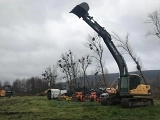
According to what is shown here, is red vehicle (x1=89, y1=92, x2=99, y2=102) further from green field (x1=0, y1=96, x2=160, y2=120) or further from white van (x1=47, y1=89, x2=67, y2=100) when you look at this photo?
green field (x1=0, y1=96, x2=160, y2=120)

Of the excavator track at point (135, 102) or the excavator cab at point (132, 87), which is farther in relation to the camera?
the excavator cab at point (132, 87)

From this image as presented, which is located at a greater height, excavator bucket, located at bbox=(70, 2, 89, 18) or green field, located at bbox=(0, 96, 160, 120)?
excavator bucket, located at bbox=(70, 2, 89, 18)

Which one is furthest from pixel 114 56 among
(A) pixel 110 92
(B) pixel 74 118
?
(B) pixel 74 118

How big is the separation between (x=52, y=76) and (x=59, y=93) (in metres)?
55.3

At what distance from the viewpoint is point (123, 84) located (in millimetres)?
27359

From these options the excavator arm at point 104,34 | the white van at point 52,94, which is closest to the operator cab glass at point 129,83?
the excavator arm at point 104,34

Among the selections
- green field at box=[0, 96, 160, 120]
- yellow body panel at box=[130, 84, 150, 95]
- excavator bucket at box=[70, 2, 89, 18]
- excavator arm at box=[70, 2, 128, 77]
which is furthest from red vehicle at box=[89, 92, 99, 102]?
excavator bucket at box=[70, 2, 89, 18]

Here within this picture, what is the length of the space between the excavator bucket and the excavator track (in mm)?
8160

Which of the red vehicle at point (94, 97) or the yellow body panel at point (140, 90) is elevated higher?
Result: the yellow body panel at point (140, 90)

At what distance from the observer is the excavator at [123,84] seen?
87.0ft

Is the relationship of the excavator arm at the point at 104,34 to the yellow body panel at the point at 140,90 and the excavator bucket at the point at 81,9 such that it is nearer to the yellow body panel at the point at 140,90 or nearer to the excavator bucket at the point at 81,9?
the excavator bucket at the point at 81,9

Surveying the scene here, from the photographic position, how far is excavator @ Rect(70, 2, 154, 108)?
2651 cm

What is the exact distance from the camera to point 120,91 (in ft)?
90.4

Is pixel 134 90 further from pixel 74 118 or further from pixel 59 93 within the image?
pixel 59 93
